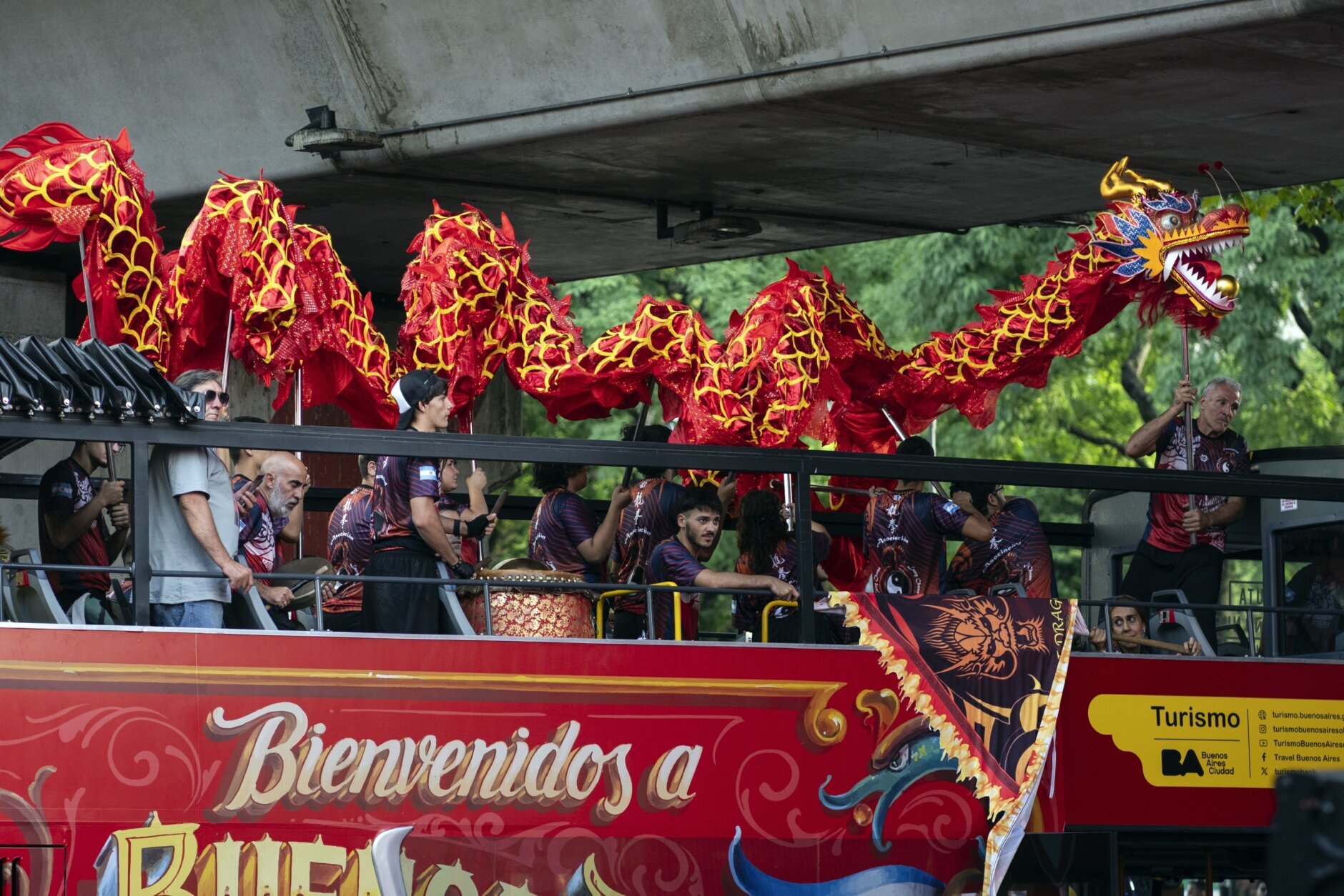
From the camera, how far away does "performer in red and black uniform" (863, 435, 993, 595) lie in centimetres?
896

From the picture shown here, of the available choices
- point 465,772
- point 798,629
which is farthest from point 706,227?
point 465,772

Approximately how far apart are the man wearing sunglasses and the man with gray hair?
4.57 meters

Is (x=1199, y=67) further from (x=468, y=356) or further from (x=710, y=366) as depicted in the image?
(x=468, y=356)

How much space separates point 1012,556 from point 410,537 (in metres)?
3.19

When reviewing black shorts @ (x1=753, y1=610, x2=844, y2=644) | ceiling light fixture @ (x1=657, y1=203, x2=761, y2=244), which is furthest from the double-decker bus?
ceiling light fixture @ (x1=657, y1=203, x2=761, y2=244)

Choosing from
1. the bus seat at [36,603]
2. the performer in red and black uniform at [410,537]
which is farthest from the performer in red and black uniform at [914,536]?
the bus seat at [36,603]

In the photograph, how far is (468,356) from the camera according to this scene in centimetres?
973

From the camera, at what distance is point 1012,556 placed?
9523mm

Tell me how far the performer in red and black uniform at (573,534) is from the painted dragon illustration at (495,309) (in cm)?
64

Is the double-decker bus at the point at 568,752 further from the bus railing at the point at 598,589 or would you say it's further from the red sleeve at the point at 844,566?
the red sleeve at the point at 844,566

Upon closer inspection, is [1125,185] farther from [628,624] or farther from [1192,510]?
[628,624]

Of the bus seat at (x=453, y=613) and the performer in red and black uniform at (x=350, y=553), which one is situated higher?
the performer in red and black uniform at (x=350, y=553)

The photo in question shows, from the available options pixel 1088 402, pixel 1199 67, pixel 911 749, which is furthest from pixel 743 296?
pixel 911 749

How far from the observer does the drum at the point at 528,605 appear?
7.77 meters
